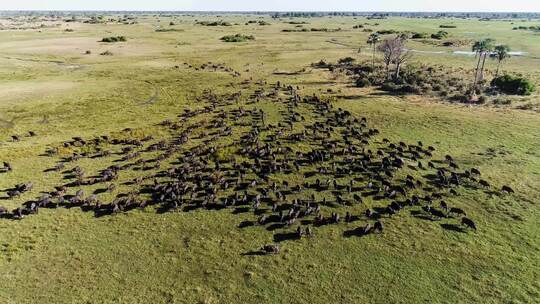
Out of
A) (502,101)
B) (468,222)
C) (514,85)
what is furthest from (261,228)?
(514,85)

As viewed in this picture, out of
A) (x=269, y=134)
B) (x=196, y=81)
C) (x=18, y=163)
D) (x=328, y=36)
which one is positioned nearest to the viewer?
(x=18, y=163)

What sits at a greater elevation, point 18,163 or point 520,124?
point 520,124

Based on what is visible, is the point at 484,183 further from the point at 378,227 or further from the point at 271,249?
the point at 271,249

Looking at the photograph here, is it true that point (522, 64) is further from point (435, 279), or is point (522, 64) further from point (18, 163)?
point (18, 163)

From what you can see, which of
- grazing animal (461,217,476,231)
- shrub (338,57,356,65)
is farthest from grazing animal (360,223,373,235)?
shrub (338,57,356,65)

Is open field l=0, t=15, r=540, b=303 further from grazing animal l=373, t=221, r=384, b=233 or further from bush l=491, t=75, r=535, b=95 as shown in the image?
bush l=491, t=75, r=535, b=95

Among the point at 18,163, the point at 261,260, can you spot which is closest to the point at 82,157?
the point at 18,163
